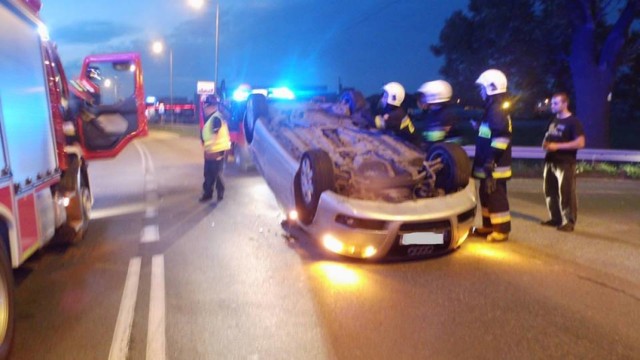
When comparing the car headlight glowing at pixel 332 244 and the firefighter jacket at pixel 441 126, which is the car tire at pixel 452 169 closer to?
the firefighter jacket at pixel 441 126

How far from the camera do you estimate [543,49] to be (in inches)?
934

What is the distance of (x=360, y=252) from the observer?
6.11m

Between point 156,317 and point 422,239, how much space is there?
2.70 metres

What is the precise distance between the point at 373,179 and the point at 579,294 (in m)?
2.33

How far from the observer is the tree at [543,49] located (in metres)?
17.2

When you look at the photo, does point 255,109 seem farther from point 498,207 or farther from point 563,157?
point 563,157

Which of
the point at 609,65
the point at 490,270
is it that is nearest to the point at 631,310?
the point at 490,270

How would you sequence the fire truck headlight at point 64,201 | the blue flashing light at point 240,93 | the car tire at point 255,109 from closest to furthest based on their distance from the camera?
the fire truck headlight at point 64,201 < the car tire at point 255,109 < the blue flashing light at point 240,93

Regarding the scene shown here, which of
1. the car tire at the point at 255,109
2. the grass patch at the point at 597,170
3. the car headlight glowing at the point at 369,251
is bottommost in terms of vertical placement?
the grass patch at the point at 597,170

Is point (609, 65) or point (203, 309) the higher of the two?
point (609, 65)

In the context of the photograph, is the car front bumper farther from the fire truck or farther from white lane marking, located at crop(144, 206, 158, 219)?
white lane marking, located at crop(144, 206, 158, 219)

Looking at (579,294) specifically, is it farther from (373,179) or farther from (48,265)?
(48,265)

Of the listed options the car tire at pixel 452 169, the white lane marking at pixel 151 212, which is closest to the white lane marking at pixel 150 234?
the white lane marking at pixel 151 212

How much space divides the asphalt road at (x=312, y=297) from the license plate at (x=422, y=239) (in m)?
0.26
